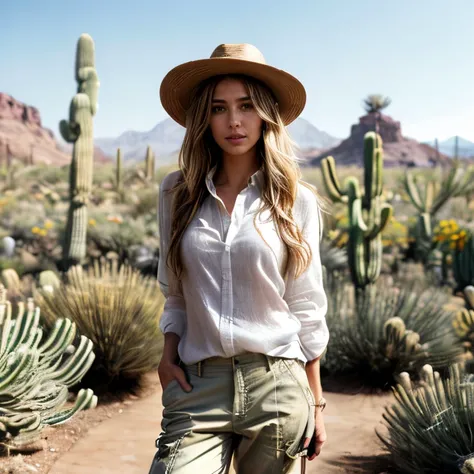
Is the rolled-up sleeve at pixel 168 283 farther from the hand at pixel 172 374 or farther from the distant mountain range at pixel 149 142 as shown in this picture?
the distant mountain range at pixel 149 142

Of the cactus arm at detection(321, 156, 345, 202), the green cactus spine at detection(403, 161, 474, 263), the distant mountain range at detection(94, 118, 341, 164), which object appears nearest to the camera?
the cactus arm at detection(321, 156, 345, 202)

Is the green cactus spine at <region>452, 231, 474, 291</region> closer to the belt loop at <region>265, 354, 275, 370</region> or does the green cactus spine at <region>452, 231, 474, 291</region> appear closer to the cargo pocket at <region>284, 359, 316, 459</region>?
the cargo pocket at <region>284, 359, 316, 459</region>

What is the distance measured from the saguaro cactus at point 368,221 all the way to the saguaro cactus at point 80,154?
417 cm

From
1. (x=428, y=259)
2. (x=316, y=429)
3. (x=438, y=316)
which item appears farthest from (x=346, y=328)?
(x=428, y=259)

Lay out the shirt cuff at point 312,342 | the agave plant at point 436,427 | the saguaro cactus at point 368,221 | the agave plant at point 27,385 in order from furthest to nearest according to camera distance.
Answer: the saguaro cactus at point 368,221 → the agave plant at point 27,385 → the agave plant at point 436,427 → the shirt cuff at point 312,342

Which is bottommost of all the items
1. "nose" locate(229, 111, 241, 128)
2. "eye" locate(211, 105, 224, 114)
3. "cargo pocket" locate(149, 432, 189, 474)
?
"cargo pocket" locate(149, 432, 189, 474)

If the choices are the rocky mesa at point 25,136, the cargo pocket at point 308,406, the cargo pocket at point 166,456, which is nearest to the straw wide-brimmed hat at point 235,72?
the cargo pocket at point 308,406

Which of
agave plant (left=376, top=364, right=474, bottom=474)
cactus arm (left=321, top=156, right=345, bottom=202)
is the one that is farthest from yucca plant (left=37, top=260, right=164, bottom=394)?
cactus arm (left=321, top=156, right=345, bottom=202)

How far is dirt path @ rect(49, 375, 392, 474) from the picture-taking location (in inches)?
174

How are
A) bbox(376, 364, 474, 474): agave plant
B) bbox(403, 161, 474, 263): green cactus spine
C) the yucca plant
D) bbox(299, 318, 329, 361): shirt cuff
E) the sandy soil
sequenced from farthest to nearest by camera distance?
bbox(403, 161, 474, 263): green cactus spine
the yucca plant
the sandy soil
bbox(376, 364, 474, 474): agave plant
bbox(299, 318, 329, 361): shirt cuff

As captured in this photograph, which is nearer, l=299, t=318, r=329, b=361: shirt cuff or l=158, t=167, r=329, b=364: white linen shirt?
l=158, t=167, r=329, b=364: white linen shirt

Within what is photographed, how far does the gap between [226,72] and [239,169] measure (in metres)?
0.31

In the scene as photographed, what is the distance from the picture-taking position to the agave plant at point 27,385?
398 centimetres

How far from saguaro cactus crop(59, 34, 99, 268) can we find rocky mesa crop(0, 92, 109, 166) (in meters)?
31.5
